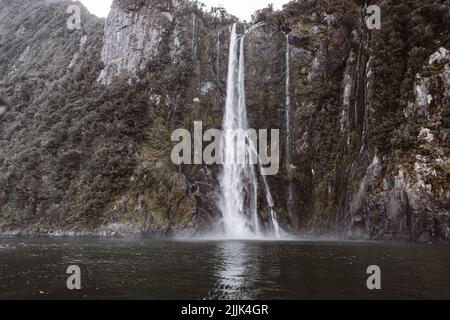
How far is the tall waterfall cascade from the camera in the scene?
139 feet

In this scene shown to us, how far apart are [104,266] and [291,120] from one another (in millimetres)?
33391

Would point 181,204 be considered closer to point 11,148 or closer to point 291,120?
point 291,120

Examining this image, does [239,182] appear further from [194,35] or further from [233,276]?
[233,276]

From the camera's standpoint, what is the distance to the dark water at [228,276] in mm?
11156

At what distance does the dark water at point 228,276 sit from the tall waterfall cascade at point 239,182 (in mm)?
22011

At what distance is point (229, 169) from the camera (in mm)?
46031

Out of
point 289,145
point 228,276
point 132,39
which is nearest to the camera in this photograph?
point 228,276

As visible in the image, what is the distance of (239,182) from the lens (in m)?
44.5
